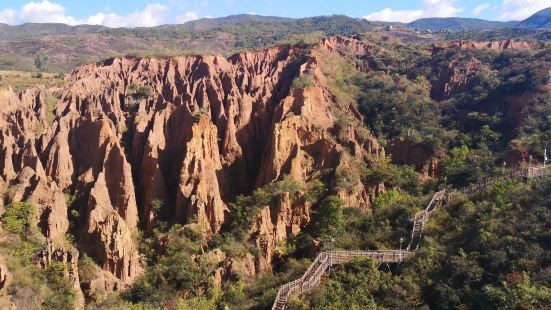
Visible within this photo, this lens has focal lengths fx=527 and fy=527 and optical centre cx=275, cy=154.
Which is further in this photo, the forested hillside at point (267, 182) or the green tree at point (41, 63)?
the green tree at point (41, 63)

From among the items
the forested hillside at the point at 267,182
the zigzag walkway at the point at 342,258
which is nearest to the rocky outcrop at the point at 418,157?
the forested hillside at the point at 267,182

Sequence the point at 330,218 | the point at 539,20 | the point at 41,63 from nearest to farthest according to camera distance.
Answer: the point at 330,218 < the point at 41,63 < the point at 539,20

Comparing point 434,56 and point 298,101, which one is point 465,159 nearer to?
point 298,101

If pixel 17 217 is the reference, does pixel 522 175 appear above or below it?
above

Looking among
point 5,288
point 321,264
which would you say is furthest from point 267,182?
point 5,288

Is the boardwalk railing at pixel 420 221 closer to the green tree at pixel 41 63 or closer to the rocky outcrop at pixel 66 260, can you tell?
the rocky outcrop at pixel 66 260

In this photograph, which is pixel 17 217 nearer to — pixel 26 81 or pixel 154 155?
pixel 154 155

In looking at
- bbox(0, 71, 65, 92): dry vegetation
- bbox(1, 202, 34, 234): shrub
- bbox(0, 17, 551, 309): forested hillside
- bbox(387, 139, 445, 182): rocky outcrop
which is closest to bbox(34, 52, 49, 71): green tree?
bbox(0, 71, 65, 92): dry vegetation
